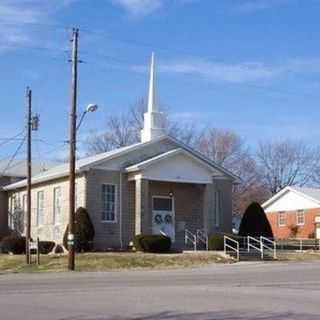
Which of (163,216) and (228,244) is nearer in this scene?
(228,244)

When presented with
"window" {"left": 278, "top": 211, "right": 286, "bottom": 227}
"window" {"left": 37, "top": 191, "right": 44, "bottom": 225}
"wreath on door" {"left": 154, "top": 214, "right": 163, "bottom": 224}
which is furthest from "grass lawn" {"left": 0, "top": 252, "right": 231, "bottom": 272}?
Answer: "window" {"left": 278, "top": 211, "right": 286, "bottom": 227}

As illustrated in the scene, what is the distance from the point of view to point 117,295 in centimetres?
1809

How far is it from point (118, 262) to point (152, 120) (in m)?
14.6

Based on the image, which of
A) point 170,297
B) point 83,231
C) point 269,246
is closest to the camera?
point 170,297

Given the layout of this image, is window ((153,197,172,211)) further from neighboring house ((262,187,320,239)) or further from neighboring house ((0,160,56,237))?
neighboring house ((262,187,320,239))

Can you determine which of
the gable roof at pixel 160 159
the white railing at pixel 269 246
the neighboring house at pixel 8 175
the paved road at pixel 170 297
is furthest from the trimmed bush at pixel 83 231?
the neighboring house at pixel 8 175

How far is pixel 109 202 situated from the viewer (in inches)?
1614

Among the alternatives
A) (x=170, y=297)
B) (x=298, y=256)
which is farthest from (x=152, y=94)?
(x=170, y=297)

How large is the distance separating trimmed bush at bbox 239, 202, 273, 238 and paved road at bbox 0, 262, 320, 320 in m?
15.5

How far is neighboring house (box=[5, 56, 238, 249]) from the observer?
40.3 metres

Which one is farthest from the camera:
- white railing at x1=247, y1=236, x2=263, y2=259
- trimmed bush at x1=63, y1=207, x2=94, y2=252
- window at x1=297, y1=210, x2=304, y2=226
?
window at x1=297, y1=210, x2=304, y2=226

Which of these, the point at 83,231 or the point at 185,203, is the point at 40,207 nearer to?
the point at 83,231

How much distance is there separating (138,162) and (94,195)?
3602 mm

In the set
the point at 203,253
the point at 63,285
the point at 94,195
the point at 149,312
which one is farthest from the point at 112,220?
the point at 149,312
